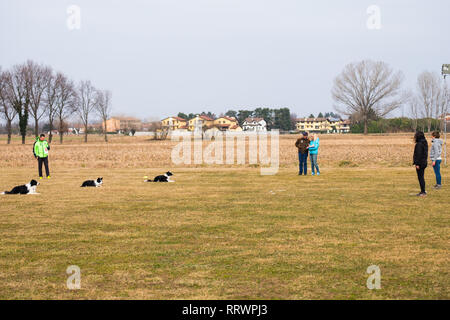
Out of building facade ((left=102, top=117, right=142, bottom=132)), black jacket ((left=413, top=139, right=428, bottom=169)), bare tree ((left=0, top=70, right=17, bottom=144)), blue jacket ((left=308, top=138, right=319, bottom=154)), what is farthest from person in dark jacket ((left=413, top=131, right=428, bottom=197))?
building facade ((left=102, top=117, right=142, bottom=132))

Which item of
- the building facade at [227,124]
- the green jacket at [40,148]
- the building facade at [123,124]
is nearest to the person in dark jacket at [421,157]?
the green jacket at [40,148]

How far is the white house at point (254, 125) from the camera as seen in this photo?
118312 millimetres

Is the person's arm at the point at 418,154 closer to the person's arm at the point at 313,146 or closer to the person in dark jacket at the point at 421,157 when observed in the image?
the person in dark jacket at the point at 421,157

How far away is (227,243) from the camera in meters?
8.83

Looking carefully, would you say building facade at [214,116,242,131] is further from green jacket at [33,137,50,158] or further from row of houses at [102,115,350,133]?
green jacket at [33,137,50,158]

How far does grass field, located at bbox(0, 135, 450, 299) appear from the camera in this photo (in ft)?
20.7

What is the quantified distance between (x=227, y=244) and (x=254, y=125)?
111 m

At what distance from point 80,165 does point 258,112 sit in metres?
100

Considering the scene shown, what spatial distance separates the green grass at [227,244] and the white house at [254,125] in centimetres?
10233

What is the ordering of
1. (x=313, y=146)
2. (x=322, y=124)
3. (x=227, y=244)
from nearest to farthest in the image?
1. (x=227, y=244)
2. (x=313, y=146)
3. (x=322, y=124)

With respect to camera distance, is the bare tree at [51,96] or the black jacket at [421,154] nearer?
the black jacket at [421,154]

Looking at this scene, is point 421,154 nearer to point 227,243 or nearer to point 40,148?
point 227,243

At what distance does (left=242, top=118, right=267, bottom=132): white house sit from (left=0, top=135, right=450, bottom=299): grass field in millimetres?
101728

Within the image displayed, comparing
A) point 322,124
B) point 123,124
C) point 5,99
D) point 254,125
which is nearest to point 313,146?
point 5,99
